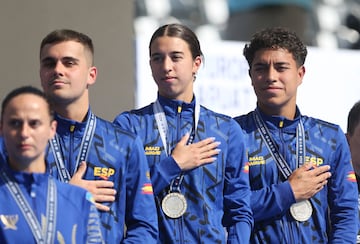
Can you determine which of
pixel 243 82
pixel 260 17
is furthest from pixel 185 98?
pixel 260 17

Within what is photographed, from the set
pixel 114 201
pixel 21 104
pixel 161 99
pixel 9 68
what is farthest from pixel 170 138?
pixel 9 68

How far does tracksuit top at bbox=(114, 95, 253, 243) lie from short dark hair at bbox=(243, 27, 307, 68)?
460 mm

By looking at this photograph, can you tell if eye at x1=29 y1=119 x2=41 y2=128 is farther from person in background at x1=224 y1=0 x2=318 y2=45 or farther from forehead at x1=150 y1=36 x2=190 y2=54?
person in background at x1=224 y1=0 x2=318 y2=45

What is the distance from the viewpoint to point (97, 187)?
13.3 ft

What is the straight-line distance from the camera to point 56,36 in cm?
422

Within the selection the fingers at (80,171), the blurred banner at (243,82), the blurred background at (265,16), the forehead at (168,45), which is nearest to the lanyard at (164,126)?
the forehead at (168,45)

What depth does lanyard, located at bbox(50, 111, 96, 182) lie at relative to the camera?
405 centimetres

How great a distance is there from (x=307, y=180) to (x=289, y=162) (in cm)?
13

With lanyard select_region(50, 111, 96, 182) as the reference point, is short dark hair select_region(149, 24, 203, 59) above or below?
above

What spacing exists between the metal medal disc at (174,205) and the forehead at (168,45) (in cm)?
69

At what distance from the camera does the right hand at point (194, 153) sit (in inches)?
171

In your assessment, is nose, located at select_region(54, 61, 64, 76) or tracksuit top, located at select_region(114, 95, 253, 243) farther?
tracksuit top, located at select_region(114, 95, 253, 243)

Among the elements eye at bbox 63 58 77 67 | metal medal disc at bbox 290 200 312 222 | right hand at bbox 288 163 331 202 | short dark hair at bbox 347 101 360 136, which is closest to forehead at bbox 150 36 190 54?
eye at bbox 63 58 77 67

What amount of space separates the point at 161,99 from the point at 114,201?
63 centimetres
